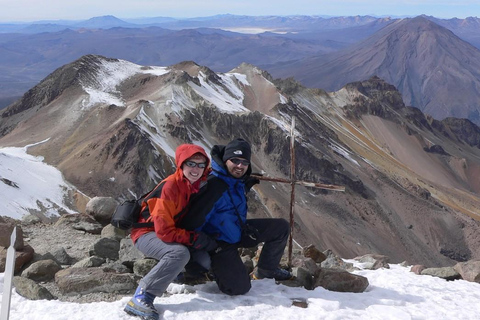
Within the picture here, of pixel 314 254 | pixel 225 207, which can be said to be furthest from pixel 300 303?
pixel 314 254

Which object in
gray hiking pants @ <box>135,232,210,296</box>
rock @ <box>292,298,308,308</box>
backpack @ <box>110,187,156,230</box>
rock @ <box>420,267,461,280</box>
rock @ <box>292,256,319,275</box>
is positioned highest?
backpack @ <box>110,187,156,230</box>

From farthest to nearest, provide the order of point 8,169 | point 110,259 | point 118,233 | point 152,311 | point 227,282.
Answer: point 8,169 → point 118,233 → point 110,259 → point 227,282 → point 152,311

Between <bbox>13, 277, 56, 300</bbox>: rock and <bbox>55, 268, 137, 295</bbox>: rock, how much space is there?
0.31 meters

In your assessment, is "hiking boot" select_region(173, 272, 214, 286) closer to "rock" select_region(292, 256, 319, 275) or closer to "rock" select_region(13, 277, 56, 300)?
"rock" select_region(13, 277, 56, 300)

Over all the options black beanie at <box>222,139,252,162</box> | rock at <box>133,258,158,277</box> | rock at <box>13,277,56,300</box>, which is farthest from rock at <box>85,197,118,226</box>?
black beanie at <box>222,139,252,162</box>

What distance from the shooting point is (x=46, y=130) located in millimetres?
51781

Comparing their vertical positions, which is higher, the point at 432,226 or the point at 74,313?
the point at 74,313

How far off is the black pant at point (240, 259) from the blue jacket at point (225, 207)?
23 cm

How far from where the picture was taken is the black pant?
→ 7.45m

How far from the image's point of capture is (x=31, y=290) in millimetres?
6984

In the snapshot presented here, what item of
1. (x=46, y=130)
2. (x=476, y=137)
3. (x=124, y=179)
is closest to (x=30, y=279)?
(x=124, y=179)

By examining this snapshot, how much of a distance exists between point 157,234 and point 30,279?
234 centimetres

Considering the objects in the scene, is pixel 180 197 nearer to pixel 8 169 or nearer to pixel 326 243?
pixel 8 169

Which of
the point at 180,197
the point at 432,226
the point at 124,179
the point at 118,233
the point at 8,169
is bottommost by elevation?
the point at 432,226
